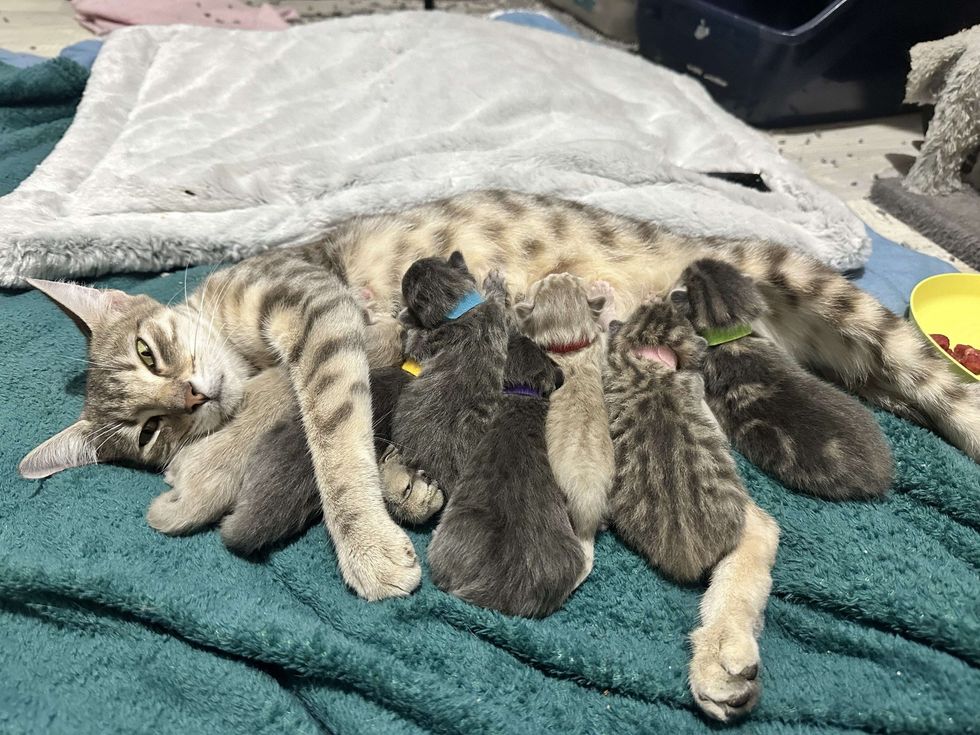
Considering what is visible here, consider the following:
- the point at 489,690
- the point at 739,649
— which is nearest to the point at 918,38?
the point at 739,649

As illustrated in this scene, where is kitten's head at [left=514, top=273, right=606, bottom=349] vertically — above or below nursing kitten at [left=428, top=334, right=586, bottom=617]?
above

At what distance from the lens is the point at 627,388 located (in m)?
1.35

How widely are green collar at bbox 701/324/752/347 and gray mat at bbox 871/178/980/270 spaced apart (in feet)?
4.12

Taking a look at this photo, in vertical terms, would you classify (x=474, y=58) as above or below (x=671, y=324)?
above

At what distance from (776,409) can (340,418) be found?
0.88m

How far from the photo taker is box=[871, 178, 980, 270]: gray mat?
7.00ft

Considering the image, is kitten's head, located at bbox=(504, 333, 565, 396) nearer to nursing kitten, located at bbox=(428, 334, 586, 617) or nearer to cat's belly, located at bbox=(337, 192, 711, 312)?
nursing kitten, located at bbox=(428, 334, 586, 617)

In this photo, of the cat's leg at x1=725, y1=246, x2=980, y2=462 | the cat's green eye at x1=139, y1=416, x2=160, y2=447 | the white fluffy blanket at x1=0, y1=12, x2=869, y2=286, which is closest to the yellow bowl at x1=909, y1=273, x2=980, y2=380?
the white fluffy blanket at x1=0, y1=12, x2=869, y2=286

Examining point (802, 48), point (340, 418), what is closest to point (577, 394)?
point (340, 418)

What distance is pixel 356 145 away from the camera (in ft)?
7.36

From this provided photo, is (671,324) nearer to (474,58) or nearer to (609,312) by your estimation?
(609,312)

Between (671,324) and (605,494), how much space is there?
0.45 metres

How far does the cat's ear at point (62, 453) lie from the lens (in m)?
1.26

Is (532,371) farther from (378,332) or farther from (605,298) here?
(378,332)
